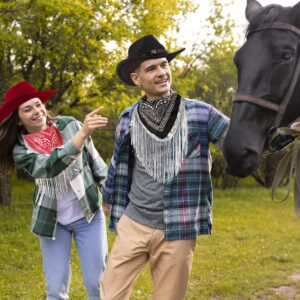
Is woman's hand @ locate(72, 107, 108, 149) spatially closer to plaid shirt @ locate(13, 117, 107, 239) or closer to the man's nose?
plaid shirt @ locate(13, 117, 107, 239)

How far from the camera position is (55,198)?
320cm

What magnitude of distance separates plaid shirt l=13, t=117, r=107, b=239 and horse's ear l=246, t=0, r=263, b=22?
136 cm

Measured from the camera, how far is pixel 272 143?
2020 mm

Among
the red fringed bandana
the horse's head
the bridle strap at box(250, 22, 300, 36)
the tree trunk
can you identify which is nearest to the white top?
the red fringed bandana

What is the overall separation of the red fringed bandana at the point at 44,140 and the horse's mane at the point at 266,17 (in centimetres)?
171

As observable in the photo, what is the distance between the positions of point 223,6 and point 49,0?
737 cm

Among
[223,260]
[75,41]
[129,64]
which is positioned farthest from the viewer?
[75,41]

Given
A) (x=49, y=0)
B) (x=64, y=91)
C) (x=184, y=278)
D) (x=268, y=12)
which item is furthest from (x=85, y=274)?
(x=64, y=91)

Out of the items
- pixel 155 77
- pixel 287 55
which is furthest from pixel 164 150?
pixel 287 55

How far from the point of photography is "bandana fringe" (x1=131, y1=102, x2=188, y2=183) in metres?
2.64

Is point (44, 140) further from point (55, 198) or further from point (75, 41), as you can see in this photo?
point (75, 41)

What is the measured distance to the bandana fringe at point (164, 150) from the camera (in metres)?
2.64

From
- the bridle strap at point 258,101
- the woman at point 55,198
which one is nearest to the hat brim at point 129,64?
the woman at point 55,198

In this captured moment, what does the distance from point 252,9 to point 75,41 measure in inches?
273
